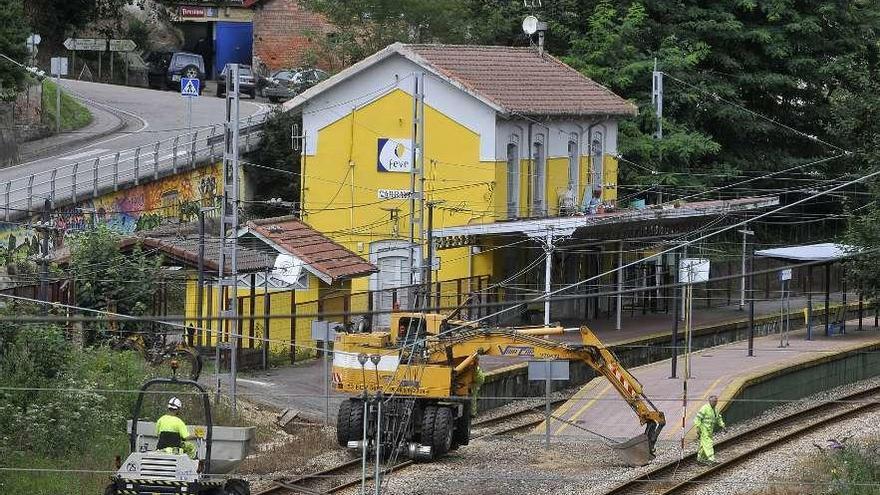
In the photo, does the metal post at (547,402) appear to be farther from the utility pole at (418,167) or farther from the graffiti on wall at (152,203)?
the graffiti on wall at (152,203)

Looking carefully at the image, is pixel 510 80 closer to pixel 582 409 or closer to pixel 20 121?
pixel 582 409

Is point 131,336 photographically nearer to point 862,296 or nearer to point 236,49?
point 862,296

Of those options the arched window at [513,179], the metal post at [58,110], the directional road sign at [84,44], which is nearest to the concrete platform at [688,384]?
the arched window at [513,179]

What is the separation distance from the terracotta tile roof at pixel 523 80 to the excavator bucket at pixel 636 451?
50.8 ft

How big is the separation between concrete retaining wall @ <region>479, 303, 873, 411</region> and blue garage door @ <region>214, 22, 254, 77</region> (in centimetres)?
3439

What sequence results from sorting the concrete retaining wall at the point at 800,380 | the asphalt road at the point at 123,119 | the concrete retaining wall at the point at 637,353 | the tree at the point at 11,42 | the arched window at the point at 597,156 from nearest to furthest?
the concrete retaining wall at the point at 800,380, the concrete retaining wall at the point at 637,353, the tree at the point at 11,42, the arched window at the point at 597,156, the asphalt road at the point at 123,119

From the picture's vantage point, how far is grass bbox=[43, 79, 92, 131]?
57562 millimetres

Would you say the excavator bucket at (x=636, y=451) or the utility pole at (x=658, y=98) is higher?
the utility pole at (x=658, y=98)

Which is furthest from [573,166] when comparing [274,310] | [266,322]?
[266,322]

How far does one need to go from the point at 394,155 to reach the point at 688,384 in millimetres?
12266

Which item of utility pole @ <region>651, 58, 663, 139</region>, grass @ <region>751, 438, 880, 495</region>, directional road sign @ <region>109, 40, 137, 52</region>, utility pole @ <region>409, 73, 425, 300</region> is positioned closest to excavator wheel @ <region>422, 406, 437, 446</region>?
grass @ <region>751, 438, 880, 495</region>

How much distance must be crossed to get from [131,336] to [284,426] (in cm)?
564

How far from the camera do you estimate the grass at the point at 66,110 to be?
189 ft

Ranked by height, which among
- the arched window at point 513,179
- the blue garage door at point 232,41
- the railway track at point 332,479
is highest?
the blue garage door at point 232,41
